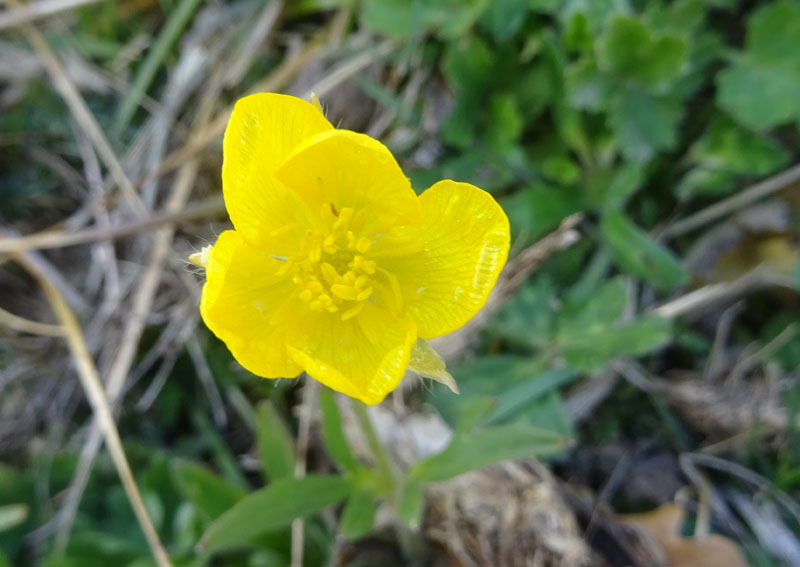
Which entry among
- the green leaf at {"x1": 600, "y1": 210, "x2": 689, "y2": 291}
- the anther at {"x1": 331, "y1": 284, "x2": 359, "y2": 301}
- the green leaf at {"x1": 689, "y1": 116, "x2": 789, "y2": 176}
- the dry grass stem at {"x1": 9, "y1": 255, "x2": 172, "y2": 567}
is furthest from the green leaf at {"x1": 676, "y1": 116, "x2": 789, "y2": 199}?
the dry grass stem at {"x1": 9, "y1": 255, "x2": 172, "y2": 567}

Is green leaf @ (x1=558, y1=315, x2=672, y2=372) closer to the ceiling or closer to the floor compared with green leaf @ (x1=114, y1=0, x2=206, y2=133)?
closer to the floor

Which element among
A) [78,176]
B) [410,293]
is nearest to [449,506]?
[410,293]

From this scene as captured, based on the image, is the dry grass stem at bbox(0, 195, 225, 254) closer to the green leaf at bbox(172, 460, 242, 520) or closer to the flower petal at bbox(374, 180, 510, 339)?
the green leaf at bbox(172, 460, 242, 520)

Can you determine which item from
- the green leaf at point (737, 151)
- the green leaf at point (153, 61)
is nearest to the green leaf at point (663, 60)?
the green leaf at point (737, 151)

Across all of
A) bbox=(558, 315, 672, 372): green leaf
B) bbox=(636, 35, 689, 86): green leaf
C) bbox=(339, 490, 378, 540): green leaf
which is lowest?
bbox=(339, 490, 378, 540): green leaf

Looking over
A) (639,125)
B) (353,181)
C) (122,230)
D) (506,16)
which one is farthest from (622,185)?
(122,230)

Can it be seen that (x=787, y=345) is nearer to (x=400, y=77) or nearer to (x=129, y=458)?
(x=400, y=77)
